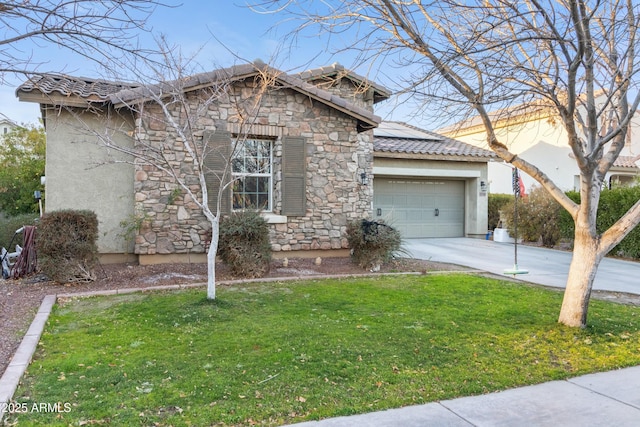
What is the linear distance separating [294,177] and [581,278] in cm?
631

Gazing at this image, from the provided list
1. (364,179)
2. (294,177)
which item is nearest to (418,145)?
(364,179)

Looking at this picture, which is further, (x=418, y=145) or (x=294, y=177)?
(x=418, y=145)

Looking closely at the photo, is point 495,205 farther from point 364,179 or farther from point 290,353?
point 290,353

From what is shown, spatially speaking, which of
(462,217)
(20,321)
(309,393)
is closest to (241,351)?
(309,393)

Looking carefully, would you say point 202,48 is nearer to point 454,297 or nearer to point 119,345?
point 119,345

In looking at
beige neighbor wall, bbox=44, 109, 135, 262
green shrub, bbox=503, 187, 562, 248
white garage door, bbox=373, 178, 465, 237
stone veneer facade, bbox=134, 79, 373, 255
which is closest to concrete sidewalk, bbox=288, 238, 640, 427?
stone veneer facade, bbox=134, 79, 373, 255

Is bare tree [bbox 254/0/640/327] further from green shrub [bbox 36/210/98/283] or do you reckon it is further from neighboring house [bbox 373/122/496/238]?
neighboring house [bbox 373/122/496/238]

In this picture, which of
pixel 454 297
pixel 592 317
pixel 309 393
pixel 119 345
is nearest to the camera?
pixel 309 393

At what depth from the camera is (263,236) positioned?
28.5ft

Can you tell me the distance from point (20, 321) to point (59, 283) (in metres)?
2.23

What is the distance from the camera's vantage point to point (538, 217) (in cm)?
1538

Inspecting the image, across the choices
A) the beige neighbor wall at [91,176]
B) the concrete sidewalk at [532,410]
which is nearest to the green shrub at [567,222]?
the concrete sidewalk at [532,410]

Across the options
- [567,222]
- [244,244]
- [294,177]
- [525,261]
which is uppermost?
[294,177]

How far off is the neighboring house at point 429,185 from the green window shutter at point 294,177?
16.5ft
